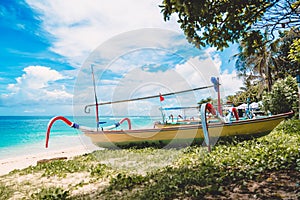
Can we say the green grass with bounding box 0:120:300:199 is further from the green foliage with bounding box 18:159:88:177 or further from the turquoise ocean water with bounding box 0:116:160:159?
the turquoise ocean water with bounding box 0:116:160:159

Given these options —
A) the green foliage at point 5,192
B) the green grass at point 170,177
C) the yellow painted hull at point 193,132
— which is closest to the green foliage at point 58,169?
the green grass at point 170,177

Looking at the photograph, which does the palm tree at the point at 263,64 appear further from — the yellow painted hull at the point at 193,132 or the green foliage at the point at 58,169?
the green foliage at the point at 58,169

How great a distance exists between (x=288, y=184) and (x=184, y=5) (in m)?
3.54

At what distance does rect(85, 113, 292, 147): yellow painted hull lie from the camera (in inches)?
366

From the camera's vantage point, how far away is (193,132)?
9586 mm

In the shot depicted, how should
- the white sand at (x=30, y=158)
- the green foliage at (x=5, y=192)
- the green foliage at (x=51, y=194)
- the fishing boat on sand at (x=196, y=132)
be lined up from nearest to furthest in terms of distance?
the green foliage at (x=51, y=194)
the green foliage at (x=5, y=192)
the fishing boat on sand at (x=196, y=132)
the white sand at (x=30, y=158)

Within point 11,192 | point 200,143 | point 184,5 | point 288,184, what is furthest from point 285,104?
point 11,192

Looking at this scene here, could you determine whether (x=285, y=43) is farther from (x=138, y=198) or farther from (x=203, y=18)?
(x=138, y=198)

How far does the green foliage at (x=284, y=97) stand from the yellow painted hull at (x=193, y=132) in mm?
6500

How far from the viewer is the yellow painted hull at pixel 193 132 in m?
9.30

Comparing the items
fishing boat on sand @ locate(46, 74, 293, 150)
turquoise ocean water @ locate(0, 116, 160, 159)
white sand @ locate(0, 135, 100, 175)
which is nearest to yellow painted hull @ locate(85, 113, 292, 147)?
fishing boat on sand @ locate(46, 74, 293, 150)

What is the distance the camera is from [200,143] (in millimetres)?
9734

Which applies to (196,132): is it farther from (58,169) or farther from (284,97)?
(284,97)

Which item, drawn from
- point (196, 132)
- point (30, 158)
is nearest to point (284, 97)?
point (196, 132)
